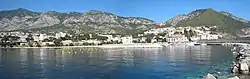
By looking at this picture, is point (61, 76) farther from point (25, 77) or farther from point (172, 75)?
point (172, 75)

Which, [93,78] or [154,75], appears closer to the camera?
[93,78]

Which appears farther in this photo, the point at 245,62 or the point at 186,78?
the point at 245,62

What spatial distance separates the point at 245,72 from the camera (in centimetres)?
5459

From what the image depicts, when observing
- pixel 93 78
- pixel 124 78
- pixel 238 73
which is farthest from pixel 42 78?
pixel 238 73

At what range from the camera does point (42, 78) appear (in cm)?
5528

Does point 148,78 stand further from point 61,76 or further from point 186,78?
point 61,76

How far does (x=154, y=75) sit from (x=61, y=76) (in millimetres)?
14429

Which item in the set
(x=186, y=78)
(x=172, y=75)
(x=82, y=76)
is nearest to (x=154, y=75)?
(x=172, y=75)

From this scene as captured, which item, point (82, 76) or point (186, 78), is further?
point (82, 76)

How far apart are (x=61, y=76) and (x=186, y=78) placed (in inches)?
752

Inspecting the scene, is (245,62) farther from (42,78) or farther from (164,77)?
(42,78)

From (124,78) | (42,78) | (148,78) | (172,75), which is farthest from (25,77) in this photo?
(172,75)

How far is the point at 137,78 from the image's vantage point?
54719mm

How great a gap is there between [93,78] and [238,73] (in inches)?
851
